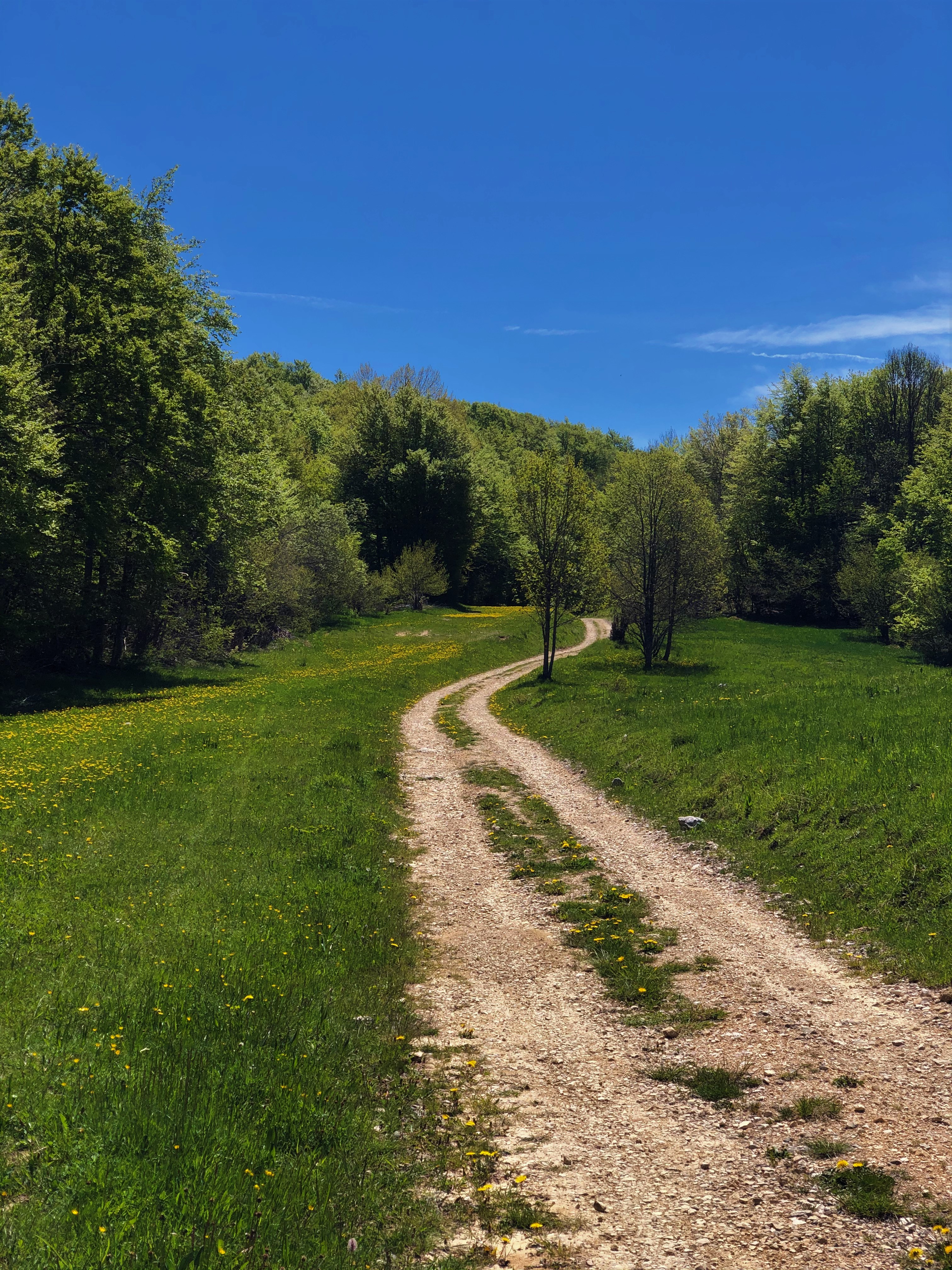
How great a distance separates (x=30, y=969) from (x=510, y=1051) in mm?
5875

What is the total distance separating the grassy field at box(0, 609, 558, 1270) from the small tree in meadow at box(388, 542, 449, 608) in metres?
57.1

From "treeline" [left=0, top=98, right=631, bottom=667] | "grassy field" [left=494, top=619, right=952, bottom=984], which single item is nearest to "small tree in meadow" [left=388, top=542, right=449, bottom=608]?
"treeline" [left=0, top=98, right=631, bottom=667]

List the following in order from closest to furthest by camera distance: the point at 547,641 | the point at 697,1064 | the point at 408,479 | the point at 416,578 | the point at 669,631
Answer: the point at 697,1064, the point at 547,641, the point at 669,631, the point at 416,578, the point at 408,479

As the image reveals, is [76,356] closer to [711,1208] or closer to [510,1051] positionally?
[510,1051]

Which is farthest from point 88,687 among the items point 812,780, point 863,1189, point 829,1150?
point 863,1189

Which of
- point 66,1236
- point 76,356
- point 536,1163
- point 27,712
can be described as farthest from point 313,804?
point 76,356

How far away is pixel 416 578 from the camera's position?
77625mm

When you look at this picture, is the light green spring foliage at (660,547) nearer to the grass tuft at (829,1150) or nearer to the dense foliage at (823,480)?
the dense foliage at (823,480)

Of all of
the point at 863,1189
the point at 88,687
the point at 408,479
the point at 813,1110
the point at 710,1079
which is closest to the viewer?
the point at 863,1189

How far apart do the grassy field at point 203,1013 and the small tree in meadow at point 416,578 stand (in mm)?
57135

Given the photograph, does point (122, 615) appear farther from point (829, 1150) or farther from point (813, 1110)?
point (829, 1150)

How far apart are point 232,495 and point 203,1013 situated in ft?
125

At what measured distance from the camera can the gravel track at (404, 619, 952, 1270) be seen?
17.9 feet

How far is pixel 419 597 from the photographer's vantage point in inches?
3081
